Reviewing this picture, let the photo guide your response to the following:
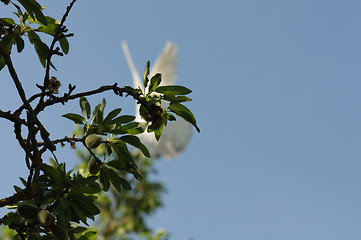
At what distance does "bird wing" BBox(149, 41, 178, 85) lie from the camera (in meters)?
5.22

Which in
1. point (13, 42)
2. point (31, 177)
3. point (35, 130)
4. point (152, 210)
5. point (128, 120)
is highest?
Answer: point (152, 210)

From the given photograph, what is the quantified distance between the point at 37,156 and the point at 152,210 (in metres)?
9.60

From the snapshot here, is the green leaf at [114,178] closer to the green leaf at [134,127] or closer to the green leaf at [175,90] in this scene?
the green leaf at [134,127]

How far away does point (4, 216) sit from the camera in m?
1.63

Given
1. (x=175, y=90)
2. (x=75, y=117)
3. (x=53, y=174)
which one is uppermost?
(x=175, y=90)

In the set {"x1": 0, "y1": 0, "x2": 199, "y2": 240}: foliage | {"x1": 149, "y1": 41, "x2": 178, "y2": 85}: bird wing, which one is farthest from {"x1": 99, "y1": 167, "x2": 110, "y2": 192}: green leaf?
{"x1": 149, "y1": 41, "x2": 178, "y2": 85}: bird wing

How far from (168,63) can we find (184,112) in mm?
3699

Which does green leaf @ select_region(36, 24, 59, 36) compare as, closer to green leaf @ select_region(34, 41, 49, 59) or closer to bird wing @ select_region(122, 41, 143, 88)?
green leaf @ select_region(34, 41, 49, 59)

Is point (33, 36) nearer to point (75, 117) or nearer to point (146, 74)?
point (75, 117)

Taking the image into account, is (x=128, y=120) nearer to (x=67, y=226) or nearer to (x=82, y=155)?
(x=67, y=226)

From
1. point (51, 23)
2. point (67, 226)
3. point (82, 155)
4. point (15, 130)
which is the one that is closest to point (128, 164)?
point (67, 226)

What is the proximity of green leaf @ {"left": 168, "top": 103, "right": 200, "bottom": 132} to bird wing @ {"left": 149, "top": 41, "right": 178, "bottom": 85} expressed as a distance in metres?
3.46

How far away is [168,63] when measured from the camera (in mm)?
5324

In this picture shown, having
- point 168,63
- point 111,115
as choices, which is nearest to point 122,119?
point 111,115
